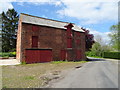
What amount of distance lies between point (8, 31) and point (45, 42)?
83.8 feet

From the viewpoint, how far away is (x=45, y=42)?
19.7m

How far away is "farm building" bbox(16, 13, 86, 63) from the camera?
707 inches

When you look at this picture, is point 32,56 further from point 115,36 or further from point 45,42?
point 115,36

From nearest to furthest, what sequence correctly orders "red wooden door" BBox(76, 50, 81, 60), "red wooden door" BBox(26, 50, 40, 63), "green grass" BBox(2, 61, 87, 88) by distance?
"green grass" BBox(2, 61, 87, 88) → "red wooden door" BBox(26, 50, 40, 63) → "red wooden door" BBox(76, 50, 81, 60)

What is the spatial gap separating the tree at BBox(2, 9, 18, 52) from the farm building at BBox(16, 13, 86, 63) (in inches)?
767

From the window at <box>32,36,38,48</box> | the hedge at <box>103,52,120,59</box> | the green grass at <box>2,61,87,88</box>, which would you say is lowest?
the hedge at <box>103,52,120,59</box>

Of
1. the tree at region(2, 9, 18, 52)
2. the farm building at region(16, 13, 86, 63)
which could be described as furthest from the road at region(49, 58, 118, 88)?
the tree at region(2, 9, 18, 52)

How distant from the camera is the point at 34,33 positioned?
739 inches

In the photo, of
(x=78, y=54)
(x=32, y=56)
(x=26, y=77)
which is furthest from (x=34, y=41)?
(x=26, y=77)

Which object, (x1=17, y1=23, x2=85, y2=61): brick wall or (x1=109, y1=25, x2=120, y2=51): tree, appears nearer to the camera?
(x1=17, y1=23, x2=85, y2=61): brick wall

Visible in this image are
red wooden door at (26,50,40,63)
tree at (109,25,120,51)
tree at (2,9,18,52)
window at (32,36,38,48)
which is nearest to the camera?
red wooden door at (26,50,40,63)

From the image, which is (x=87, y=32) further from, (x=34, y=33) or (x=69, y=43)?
(x=34, y=33)

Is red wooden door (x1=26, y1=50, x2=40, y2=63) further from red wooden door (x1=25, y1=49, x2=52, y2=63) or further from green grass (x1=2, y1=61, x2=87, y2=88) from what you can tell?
green grass (x1=2, y1=61, x2=87, y2=88)

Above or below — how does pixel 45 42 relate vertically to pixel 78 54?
above
